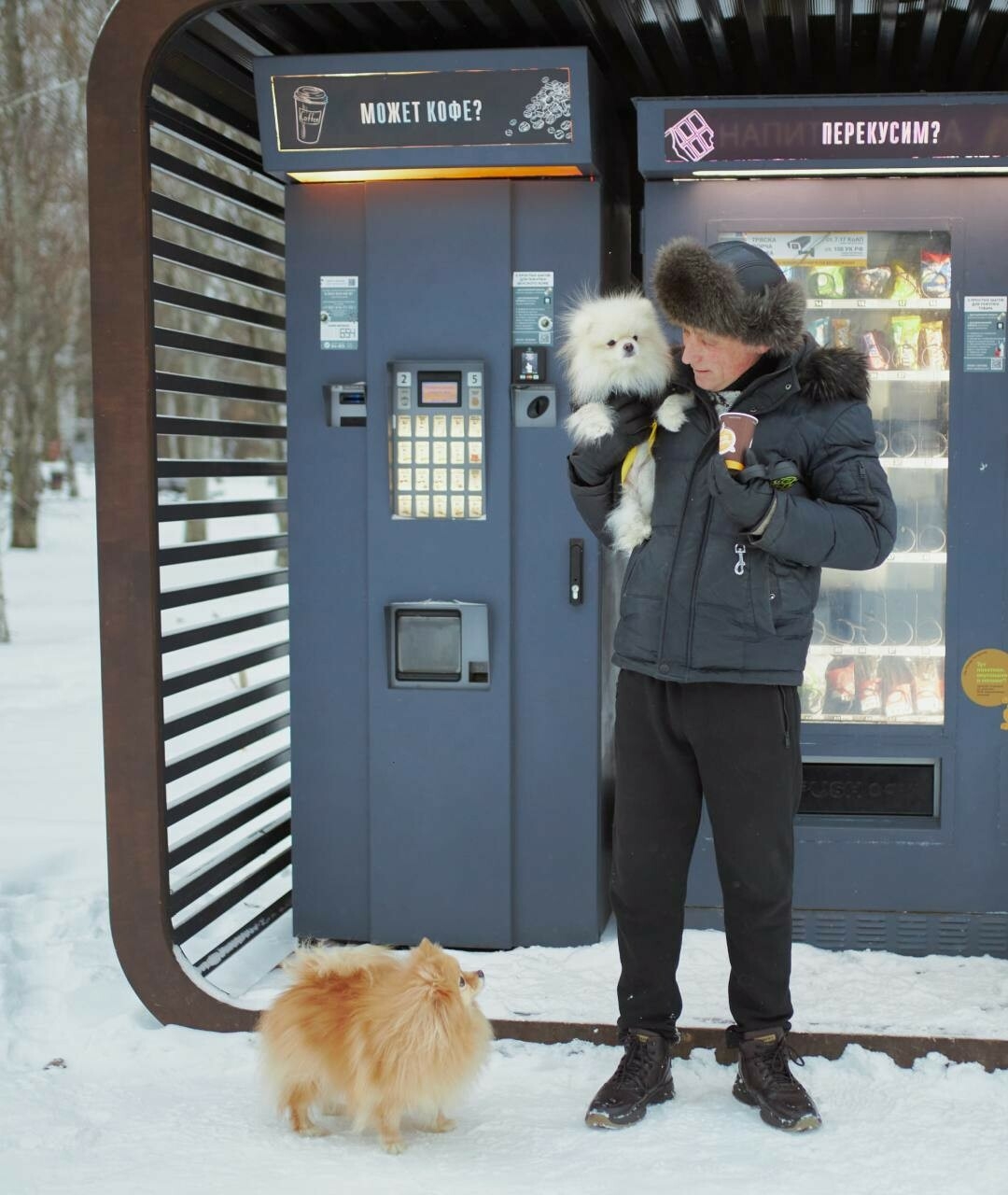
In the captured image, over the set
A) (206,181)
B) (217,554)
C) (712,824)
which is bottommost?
(712,824)

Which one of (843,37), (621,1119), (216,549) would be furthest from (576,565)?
(843,37)

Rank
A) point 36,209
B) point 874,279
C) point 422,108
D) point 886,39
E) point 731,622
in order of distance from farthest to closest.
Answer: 1. point 36,209
2. point 874,279
3. point 886,39
4. point 422,108
5. point 731,622

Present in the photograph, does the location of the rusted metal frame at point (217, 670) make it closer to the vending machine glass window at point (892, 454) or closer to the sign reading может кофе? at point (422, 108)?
the sign reading может кофе? at point (422, 108)

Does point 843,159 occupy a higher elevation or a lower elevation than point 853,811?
higher

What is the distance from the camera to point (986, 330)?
404 cm

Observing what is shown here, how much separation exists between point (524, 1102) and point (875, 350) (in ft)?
8.30

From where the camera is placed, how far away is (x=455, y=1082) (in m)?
2.84

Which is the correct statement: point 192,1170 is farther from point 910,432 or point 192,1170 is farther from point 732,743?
point 910,432

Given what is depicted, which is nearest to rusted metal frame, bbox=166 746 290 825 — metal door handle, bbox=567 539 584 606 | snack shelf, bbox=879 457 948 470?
metal door handle, bbox=567 539 584 606

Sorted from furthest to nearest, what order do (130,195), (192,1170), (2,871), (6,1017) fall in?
(2,871) < (6,1017) < (130,195) < (192,1170)

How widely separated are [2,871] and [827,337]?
346cm

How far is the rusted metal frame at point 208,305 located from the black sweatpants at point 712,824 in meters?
1.65

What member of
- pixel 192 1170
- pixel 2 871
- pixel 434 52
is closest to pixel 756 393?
pixel 434 52

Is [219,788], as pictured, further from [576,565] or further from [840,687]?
[840,687]
